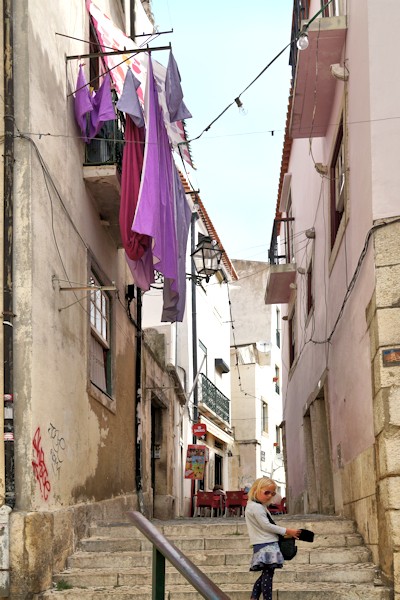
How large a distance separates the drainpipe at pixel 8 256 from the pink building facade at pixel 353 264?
129 inches

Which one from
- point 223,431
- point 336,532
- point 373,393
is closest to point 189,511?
point 223,431

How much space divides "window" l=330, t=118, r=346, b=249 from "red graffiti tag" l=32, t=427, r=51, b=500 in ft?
17.1

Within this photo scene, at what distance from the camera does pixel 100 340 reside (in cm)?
1225

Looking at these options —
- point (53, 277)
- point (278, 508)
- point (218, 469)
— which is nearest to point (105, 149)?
point (53, 277)

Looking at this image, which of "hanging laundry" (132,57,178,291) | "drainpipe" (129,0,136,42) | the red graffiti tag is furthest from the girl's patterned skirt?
"drainpipe" (129,0,136,42)

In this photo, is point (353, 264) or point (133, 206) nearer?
point (353, 264)

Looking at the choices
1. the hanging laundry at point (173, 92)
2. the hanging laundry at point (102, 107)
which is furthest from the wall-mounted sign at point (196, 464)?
the hanging laundry at point (173, 92)

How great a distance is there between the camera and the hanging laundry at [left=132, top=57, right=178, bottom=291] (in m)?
9.96

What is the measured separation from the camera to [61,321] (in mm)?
9586

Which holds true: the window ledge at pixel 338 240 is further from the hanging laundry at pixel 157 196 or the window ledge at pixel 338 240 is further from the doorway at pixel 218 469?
the doorway at pixel 218 469

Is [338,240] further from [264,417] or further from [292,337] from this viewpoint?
[264,417]

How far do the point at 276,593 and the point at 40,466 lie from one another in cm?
248

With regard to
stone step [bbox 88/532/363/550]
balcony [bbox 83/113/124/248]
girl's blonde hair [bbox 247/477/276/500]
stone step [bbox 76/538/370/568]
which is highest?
balcony [bbox 83/113/124/248]

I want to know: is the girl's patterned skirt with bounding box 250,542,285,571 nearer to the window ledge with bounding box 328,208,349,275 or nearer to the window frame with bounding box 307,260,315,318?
the window ledge with bounding box 328,208,349,275
